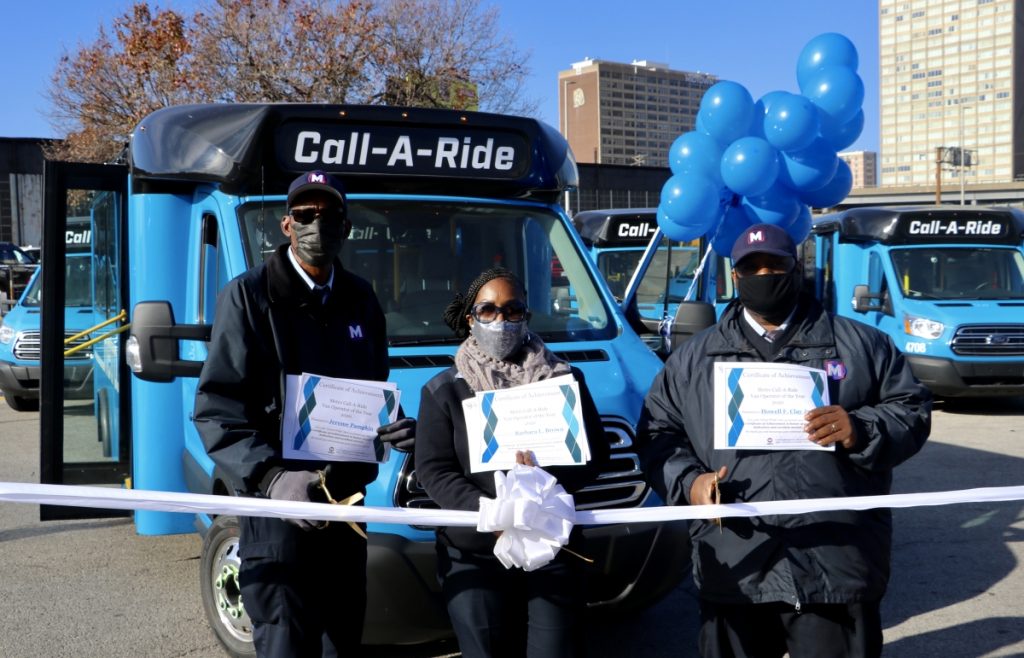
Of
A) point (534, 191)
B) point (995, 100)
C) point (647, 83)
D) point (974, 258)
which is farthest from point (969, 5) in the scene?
point (534, 191)

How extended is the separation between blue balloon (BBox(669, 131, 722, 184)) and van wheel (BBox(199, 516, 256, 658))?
196 inches

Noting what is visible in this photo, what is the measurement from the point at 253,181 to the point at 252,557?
2.28 m

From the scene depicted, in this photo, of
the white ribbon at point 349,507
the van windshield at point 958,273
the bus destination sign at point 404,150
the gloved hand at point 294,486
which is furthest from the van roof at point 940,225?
the gloved hand at point 294,486

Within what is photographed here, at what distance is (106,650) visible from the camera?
5.18 meters

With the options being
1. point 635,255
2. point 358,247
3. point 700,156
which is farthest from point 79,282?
point 635,255

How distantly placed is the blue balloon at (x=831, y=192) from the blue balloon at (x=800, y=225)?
11 centimetres

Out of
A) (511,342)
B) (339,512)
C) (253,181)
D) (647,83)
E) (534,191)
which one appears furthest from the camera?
(647,83)

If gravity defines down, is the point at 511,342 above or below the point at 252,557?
above

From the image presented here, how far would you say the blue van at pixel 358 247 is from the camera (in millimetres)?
4672

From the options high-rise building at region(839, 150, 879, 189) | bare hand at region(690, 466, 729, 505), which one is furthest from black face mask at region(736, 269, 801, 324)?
high-rise building at region(839, 150, 879, 189)

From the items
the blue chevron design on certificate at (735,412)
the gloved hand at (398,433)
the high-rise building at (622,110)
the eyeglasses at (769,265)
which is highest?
the high-rise building at (622,110)

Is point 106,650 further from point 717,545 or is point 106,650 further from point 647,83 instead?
point 647,83

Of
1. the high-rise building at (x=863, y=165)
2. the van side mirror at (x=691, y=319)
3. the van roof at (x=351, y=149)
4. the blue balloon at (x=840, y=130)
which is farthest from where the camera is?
the high-rise building at (x=863, y=165)

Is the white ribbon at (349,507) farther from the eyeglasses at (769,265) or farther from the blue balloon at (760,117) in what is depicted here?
the blue balloon at (760,117)
